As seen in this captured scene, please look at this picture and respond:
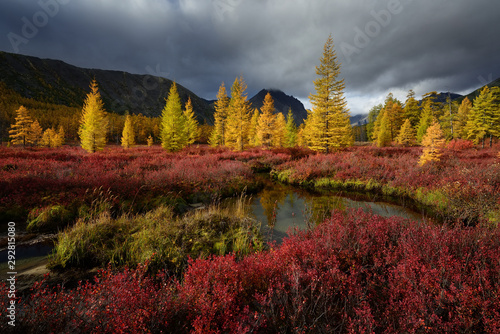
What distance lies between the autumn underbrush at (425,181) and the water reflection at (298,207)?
57.9 inches

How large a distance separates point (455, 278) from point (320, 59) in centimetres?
2531

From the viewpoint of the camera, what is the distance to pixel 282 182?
15305 mm

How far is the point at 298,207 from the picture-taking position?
948cm

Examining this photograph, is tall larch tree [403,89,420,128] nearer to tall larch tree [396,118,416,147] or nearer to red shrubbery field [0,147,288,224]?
tall larch tree [396,118,416,147]

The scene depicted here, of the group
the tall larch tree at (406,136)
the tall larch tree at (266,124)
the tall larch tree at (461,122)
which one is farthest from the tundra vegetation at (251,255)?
the tall larch tree at (461,122)

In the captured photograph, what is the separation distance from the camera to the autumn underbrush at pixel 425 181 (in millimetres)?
7230

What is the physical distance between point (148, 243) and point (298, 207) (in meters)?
6.87

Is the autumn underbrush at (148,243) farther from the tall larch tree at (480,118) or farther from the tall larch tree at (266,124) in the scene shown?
the tall larch tree at (480,118)

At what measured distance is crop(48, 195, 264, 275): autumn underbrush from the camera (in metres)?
4.15

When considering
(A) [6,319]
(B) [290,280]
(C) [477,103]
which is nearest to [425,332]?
(B) [290,280]

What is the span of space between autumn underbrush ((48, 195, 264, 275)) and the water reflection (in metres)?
1.64

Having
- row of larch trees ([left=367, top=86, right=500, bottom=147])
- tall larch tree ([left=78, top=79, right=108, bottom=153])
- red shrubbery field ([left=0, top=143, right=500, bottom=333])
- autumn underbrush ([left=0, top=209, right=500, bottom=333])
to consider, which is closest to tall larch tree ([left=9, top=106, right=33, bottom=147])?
tall larch tree ([left=78, top=79, right=108, bottom=153])

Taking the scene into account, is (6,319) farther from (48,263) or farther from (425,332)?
(425,332)

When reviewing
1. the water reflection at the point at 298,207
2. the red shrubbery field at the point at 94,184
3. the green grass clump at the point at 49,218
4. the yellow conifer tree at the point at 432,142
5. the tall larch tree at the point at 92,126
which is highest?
the tall larch tree at the point at 92,126
